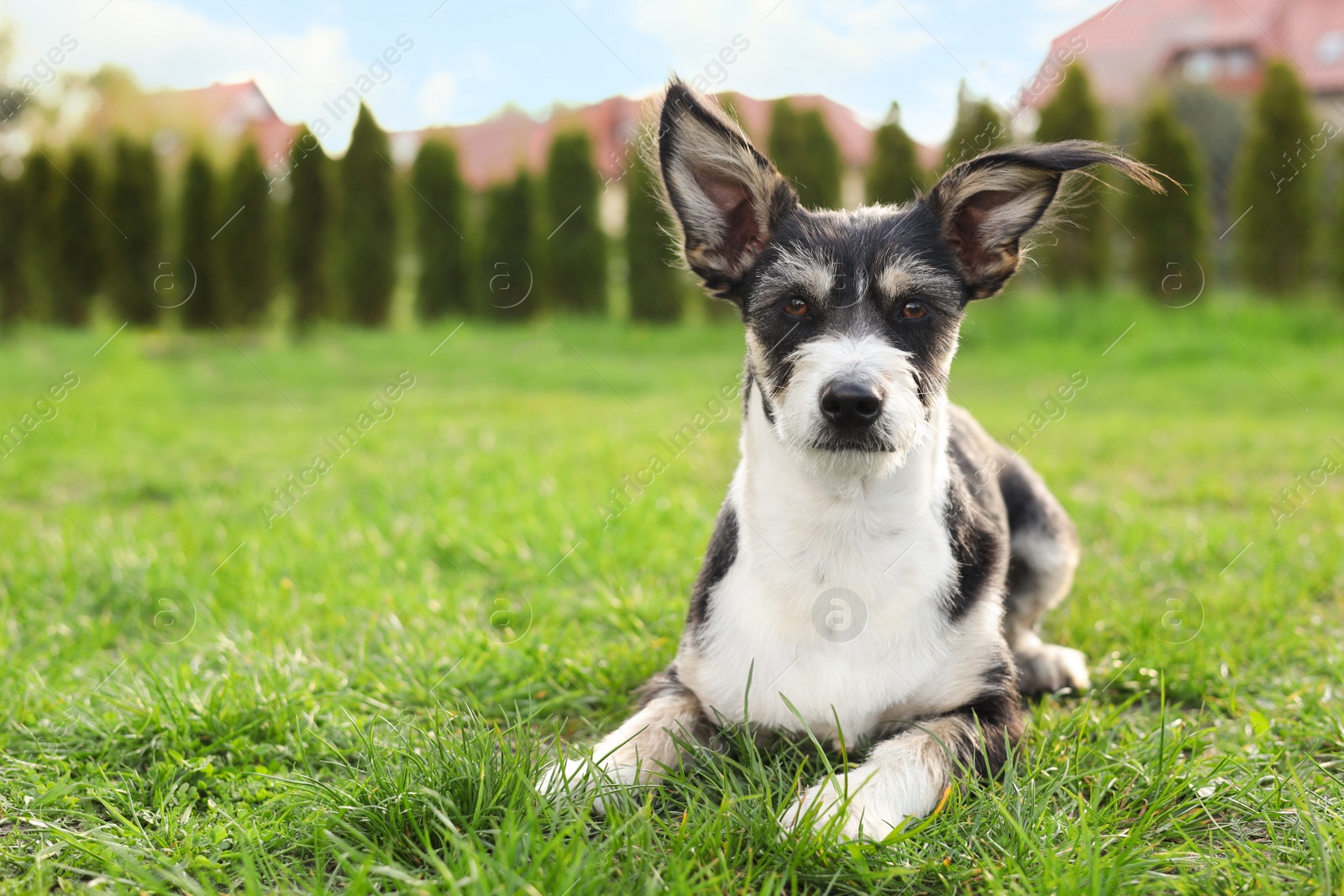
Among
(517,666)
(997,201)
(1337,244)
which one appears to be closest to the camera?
(997,201)

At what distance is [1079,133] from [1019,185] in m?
11.2

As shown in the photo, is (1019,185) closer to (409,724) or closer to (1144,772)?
(1144,772)

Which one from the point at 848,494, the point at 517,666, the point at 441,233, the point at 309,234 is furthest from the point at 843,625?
the point at 309,234

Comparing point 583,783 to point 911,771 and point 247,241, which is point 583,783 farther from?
point 247,241

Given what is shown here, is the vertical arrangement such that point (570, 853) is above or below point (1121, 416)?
above

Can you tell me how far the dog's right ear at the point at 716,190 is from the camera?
116 inches

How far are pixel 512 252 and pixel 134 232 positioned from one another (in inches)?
219

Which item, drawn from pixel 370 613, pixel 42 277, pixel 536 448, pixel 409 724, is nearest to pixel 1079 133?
pixel 536 448

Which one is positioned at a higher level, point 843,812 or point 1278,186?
point 1278,186

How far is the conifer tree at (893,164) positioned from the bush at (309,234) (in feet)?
25.5

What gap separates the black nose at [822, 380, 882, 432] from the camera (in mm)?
2523

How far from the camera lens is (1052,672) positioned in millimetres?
3455

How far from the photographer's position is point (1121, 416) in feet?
29.1

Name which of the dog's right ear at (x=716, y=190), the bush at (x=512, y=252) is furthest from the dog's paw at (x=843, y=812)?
the bush at (x=512, y=252)
